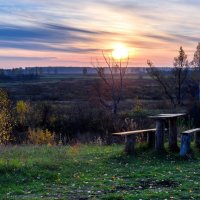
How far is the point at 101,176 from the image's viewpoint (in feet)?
35.4

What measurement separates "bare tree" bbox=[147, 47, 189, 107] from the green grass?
53.7 meters

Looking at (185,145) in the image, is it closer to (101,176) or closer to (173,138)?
(173,138)

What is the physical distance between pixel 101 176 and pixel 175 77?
200 feet

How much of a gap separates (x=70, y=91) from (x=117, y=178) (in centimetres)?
8210

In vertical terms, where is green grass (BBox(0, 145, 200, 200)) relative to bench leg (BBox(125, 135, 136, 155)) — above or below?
below

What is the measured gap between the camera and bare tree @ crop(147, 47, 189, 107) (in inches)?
2655

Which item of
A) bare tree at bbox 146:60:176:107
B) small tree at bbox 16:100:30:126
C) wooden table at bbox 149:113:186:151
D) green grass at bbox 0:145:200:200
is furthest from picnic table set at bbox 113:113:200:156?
bare tree at bbox 146:60:176:107

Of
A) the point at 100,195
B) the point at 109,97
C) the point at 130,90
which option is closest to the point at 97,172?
the point at 100,195

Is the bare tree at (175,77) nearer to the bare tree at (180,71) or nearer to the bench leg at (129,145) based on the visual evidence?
the bare tree at (180,71)

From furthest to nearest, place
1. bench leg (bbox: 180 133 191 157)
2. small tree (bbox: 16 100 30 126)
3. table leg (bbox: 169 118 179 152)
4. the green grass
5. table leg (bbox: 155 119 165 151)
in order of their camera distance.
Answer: small tree (bbox: 16 100 30 126) < table leg (bbox: 169 118 179 152) < table leg (bbox: 155 119 165 151) < bench leg (bbox: 180 133 191 157) < the green grass

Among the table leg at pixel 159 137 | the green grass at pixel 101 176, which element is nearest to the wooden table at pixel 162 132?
the table leg at pixel 159 137

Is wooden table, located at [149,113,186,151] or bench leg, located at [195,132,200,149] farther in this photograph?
bench leg, located at [195,132,200,149]

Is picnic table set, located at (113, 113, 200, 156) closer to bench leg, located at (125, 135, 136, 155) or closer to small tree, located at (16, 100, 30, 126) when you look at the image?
bench leg, located at (125, 135, 136, 155)

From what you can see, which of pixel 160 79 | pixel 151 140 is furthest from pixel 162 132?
pixel 160 79
